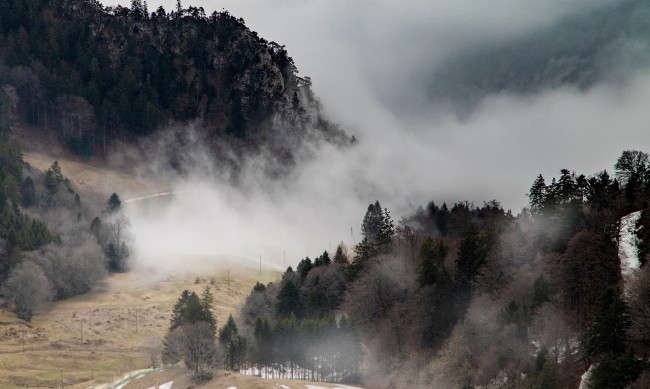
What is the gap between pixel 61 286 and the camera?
18838cm

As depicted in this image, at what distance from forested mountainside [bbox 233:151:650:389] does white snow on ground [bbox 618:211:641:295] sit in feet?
1.26

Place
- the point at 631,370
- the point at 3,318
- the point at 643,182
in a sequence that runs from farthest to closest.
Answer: the point at 3,318 < the point at 643,182 < the point at 631,370

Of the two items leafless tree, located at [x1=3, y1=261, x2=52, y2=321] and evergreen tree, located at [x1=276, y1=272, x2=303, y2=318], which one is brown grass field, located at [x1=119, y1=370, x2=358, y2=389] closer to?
evergreen tree, located at [x1=276, y1=272, x2=303, y2=318]

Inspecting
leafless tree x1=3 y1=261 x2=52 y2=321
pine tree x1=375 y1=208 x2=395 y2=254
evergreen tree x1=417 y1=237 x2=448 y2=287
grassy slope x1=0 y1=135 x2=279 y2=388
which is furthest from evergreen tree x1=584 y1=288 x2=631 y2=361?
leafless tree x1=3 y1=261 x2=52 y2=321

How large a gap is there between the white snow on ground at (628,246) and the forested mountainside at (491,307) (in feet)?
1.26

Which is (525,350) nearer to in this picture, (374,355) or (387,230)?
(374,355)

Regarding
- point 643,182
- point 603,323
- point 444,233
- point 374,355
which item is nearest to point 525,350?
point 603,323

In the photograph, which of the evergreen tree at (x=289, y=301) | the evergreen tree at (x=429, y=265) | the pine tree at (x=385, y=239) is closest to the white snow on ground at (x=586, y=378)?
the evergreen tree at (x=429, y=265)

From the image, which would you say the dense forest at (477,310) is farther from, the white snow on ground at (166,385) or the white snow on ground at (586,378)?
the white snow on ground at (166,385)

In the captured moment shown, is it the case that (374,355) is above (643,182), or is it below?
below

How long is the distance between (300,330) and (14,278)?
3407 inches

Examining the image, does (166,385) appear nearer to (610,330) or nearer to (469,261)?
(469,261)

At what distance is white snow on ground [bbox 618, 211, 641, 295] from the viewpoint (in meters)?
96.9

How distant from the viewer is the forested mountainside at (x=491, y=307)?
85438 mm
